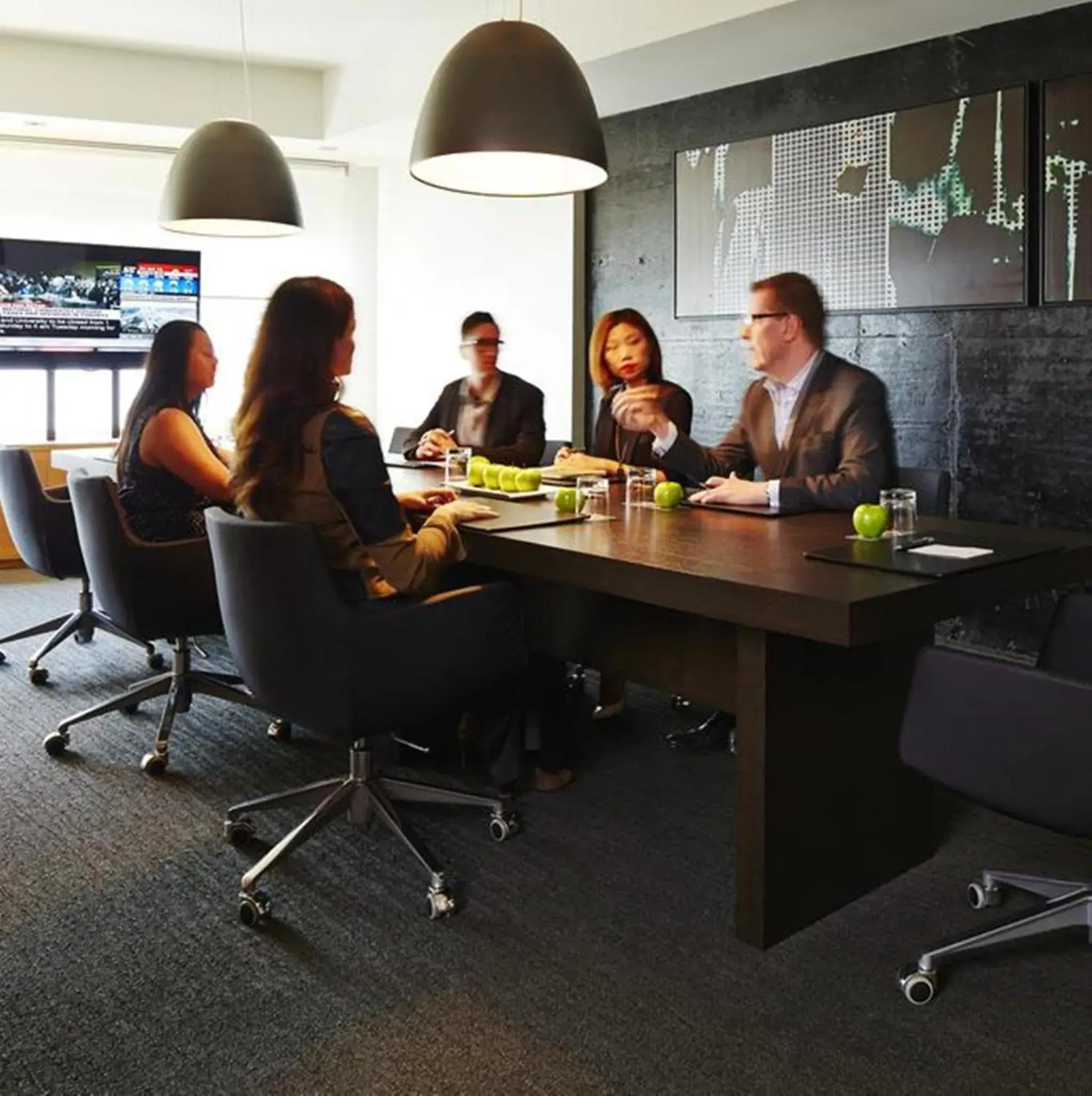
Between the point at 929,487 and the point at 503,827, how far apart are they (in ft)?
5.14

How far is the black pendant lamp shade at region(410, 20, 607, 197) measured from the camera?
295 cm

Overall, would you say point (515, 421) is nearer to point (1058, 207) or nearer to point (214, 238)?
point (1058, 207)

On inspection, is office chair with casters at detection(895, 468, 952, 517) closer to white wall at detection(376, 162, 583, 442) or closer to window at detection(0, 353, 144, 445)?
white wall at detection(376, 162, 583, 442)

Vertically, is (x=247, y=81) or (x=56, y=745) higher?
(x=247, y=81)

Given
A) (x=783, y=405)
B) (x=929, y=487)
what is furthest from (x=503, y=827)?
(x=929, y=487)

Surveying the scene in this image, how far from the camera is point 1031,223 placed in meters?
4.58

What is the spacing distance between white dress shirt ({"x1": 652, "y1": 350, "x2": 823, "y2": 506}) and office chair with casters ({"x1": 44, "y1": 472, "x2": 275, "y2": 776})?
4.45 ft

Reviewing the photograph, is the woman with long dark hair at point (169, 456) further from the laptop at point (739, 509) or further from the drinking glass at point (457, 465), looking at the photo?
the laptop at point (739, 509)

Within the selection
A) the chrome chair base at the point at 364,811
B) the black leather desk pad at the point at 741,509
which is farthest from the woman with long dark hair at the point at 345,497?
the black leather desk pad at the point at 741,509

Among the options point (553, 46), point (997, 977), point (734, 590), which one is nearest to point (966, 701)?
point (734, 590)

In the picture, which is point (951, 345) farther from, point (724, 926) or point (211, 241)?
point (211, 241)

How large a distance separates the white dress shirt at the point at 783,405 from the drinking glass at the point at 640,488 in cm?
16

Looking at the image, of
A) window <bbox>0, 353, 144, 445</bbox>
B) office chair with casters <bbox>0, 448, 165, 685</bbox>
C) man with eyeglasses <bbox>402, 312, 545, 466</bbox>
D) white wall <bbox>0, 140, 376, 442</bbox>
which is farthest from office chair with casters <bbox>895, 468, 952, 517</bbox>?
window <bbox>0, 353, 144, 445</bbox>

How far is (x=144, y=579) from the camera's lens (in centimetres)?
340
